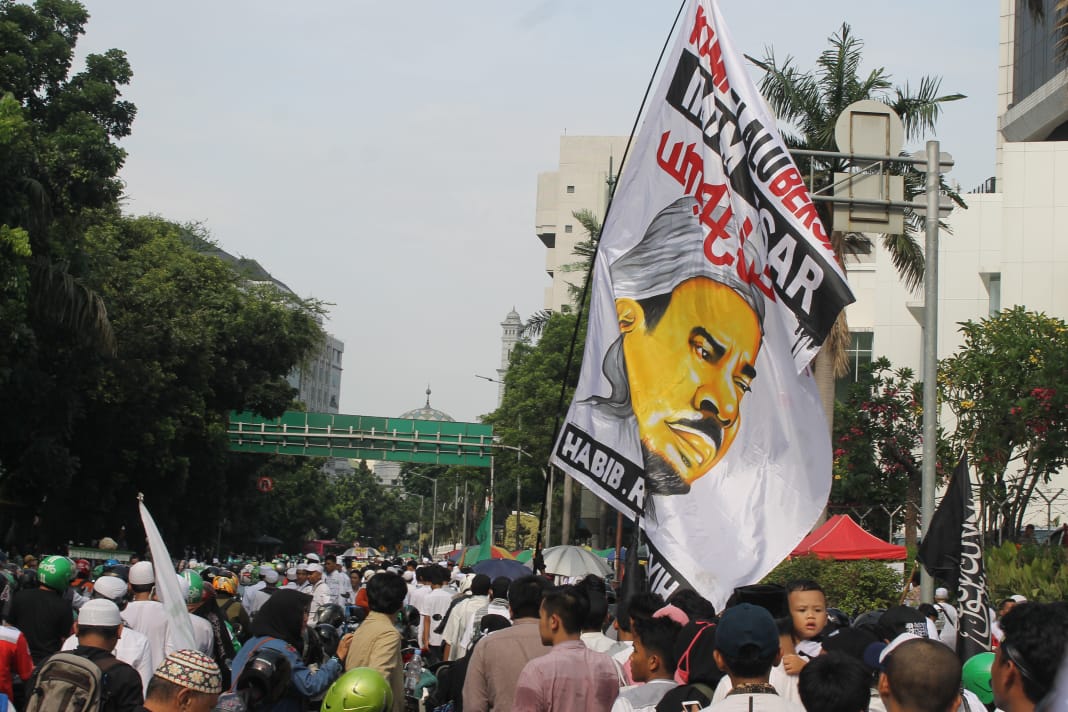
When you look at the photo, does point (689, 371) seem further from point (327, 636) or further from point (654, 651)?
point (327, 636)

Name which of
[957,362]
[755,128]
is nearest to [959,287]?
[957,362]

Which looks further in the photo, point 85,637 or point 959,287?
point 959,287

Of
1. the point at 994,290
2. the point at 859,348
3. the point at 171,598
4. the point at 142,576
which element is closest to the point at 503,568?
the point at 142,576

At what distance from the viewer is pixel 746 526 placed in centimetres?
742

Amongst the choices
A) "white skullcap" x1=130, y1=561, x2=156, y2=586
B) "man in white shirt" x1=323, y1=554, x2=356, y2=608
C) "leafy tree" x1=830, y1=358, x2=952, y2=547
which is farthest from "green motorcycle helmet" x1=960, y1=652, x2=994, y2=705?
"leafy tree" x1=830, y1=358, x2=952, y2=547

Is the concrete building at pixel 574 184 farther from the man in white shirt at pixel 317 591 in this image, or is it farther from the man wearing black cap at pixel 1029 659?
the man wearing black cap at pixel 1029 659

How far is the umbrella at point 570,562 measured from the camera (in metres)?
19.4

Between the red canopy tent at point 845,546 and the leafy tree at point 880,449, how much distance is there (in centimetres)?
1409

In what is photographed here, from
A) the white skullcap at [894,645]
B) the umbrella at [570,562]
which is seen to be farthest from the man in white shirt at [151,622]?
the umbrella at [570,562]

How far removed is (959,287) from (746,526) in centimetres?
4234

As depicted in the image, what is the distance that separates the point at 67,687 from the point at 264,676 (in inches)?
33.3

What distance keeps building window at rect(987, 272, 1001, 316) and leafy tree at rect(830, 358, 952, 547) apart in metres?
6.23

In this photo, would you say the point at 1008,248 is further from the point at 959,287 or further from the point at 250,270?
the point at 250,270

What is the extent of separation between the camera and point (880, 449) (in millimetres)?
38281
